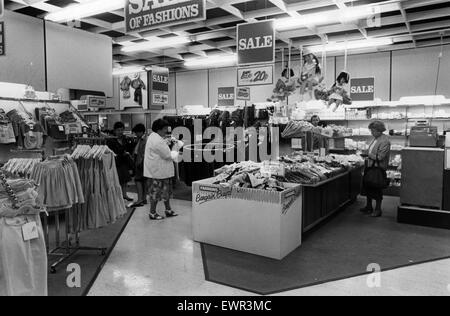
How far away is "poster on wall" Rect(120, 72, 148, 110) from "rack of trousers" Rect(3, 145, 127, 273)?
13.0 ft

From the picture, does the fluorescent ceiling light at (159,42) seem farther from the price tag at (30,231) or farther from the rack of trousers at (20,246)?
the price tag at (30,231)

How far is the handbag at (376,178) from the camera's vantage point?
6.96 metres

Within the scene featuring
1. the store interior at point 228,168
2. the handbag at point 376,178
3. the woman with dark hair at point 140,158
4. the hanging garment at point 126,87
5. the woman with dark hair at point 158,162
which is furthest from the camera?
the hanging garment at point 126,87

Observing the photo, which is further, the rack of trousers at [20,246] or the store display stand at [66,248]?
the store display stand at [66,248]

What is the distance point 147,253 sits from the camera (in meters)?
5.00

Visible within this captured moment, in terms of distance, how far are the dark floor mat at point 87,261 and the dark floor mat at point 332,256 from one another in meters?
1.31

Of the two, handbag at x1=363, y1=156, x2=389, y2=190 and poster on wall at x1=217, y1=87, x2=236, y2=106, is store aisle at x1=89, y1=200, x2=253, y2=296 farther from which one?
poster on wall at x1=217, y1=87, x2=236, y2=106

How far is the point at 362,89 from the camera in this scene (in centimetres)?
1109

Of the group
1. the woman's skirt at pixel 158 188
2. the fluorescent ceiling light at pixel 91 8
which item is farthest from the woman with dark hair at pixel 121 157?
the fluorescent ceiling light at pixel 91 8

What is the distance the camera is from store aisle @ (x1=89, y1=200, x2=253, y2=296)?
3.86 meters

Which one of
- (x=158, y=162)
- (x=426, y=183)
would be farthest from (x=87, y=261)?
(x=426, y=183)

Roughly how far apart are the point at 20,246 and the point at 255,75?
589 cm

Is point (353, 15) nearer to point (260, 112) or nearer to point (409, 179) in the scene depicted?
point (260, 112)

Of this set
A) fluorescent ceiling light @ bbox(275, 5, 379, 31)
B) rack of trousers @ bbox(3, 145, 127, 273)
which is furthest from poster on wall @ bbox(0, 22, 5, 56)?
fluorescent ceiling light @ bbox(275, 5, 379, 31)
